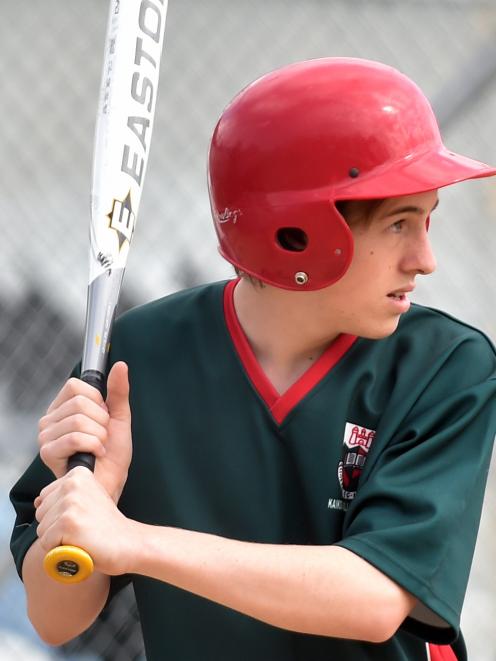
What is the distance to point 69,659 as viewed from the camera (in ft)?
9.95

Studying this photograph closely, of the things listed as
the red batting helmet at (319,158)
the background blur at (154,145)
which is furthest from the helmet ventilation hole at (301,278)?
the background blur at (154,145)

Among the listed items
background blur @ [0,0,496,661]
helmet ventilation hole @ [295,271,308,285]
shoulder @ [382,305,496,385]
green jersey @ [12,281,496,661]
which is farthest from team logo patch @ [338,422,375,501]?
background blur @ [0,0,496,661]

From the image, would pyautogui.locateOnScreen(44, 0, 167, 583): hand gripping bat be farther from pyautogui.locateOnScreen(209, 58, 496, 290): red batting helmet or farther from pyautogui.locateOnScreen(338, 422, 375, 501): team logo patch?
pyautogui.locateOnScreen(338, 422, 375, 501): team logo patch

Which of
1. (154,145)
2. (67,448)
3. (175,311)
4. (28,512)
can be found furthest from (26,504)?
(154,145)

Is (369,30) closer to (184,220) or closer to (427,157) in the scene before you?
(184,220)

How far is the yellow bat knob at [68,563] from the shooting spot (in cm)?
151

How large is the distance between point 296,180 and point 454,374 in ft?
1.25

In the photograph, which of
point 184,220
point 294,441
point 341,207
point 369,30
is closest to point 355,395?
point 294,441

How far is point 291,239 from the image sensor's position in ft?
5.88

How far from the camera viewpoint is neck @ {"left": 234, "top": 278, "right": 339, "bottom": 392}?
5.99ft

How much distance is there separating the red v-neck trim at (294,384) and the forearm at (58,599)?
0.40 meters

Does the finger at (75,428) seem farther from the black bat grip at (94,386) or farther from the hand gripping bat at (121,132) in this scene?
the hand gripping bat at (121,132)

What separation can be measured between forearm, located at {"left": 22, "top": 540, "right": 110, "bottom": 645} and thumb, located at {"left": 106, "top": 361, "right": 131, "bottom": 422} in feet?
0.84

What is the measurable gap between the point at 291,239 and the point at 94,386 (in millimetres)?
394
